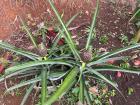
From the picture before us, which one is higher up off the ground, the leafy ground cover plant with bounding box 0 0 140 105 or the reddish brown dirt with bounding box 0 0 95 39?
the reddish brown dirt with bounding box 0 0 95 39

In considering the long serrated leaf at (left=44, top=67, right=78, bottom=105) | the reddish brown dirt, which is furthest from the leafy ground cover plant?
the reddish brown dirt

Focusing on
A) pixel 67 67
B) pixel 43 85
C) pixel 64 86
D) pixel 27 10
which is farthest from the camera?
pixel 27 10

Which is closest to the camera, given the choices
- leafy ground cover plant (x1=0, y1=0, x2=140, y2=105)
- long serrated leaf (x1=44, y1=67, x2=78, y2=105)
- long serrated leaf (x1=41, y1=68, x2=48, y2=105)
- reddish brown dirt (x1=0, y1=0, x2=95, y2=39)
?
long serrated leaf (x1=44, y1=67, x2=78, y2=105)

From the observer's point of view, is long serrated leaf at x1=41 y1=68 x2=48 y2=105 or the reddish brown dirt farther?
the reddish brown dirt

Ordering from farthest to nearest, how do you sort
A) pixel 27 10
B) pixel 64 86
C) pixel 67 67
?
pixel 27 10 < pixel 67 67 < pixel 64 86

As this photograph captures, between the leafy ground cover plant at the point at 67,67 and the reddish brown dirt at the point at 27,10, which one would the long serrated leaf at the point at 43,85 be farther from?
the reddish brown dirt at the point at 27,10

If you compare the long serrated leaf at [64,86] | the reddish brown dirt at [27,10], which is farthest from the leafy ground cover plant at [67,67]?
the reddish brown dirt at [27,10]

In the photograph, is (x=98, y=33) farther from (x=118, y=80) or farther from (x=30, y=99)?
(x=30, y=99)

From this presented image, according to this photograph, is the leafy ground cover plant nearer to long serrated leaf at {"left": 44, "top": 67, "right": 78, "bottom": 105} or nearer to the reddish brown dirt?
long serrated leaf at {"left": 44, "top": 67, "right": 78, "bottom": 105}

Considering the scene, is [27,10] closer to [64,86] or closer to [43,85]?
[43,85]

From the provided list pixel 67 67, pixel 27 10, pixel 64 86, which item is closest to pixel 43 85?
pixel 64 86

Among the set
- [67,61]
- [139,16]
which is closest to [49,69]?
[67,61]

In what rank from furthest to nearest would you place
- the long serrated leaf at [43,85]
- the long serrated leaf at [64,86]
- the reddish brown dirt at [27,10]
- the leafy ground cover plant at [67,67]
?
the reddish brown dirt at [27,10] < the leafy ground cover plant at [67,67] < the long serrated leaf at [43,85] < the long serrated leaf at [64,86]

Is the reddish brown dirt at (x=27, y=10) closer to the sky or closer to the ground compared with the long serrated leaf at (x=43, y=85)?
closer to the sky
